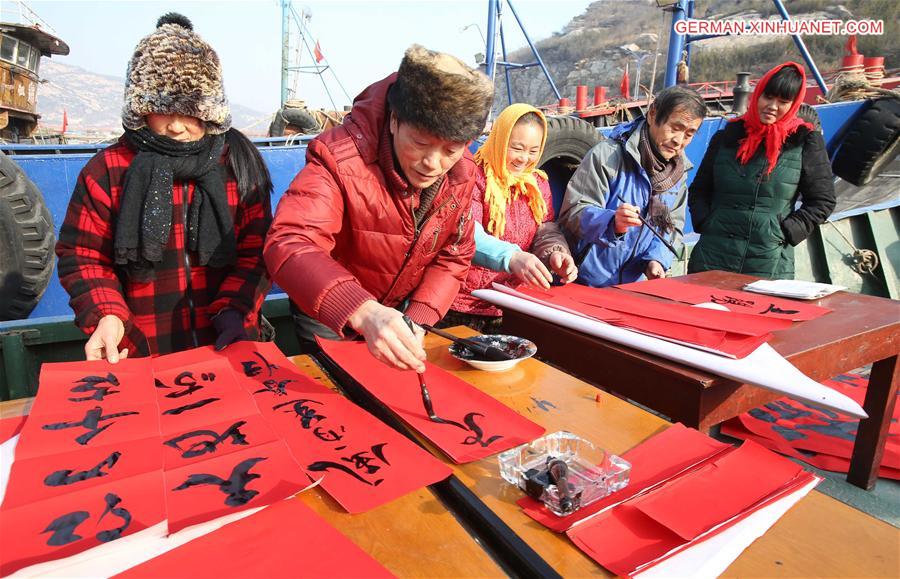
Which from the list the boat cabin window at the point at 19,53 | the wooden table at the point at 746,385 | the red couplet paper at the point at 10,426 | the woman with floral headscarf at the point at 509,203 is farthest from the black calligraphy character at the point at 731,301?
the boat cabin window at the point at 19,53

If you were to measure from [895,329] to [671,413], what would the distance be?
1.00 metres

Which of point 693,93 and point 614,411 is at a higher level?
point 693,93

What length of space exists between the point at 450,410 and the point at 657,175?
175 cm

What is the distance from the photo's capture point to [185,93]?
153 cm

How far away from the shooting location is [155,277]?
1.64 metres

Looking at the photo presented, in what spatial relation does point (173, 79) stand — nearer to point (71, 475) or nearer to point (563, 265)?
point (71, 475)

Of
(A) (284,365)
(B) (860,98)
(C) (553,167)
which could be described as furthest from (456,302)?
(B) (860,98)

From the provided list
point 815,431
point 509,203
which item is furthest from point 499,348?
point 815,431

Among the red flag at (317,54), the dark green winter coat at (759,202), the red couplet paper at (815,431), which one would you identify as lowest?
the red couplet paper at (815,431)

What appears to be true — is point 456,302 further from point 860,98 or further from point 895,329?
point 860,98

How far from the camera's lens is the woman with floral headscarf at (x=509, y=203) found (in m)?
2.15

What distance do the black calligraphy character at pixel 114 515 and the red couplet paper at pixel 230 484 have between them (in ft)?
0.17

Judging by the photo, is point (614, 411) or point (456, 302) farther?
point (456, 302)

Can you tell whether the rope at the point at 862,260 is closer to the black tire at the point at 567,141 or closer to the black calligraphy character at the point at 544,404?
the black tire at the point at 567,141
